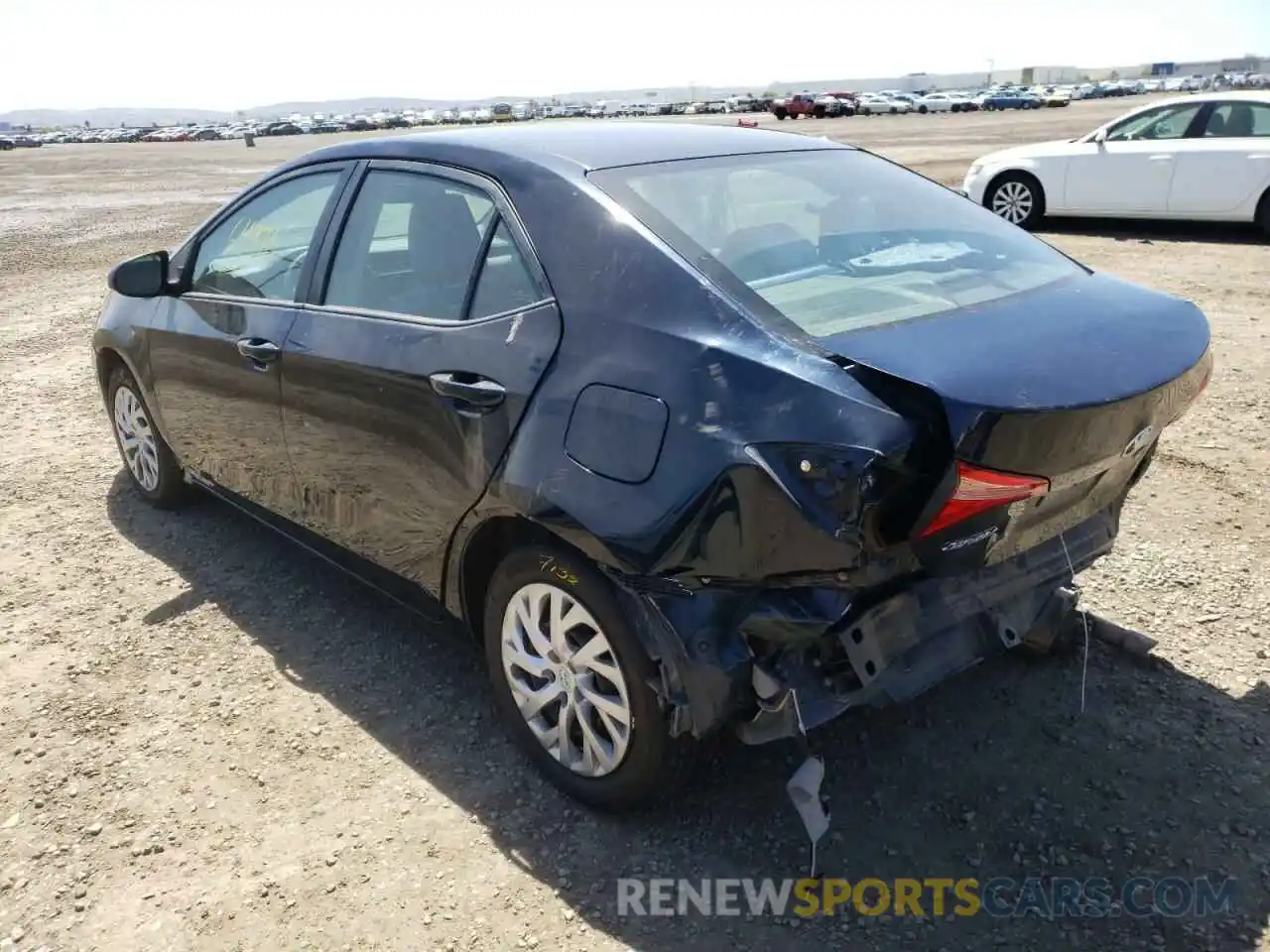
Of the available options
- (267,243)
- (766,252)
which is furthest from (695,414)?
(267,243)

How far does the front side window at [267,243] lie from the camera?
361cm

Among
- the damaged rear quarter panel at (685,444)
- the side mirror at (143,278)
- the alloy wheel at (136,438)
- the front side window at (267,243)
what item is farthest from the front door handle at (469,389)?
the alloy wheel at (136,438)

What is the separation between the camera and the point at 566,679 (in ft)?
8.91

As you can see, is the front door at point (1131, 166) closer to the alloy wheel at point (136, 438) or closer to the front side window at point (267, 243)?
the front side window at point (267, 243)

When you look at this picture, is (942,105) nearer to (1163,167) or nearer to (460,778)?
(1163,167)

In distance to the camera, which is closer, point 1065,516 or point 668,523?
point 668,523

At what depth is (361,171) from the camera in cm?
342

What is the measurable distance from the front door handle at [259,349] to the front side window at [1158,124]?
1097cm

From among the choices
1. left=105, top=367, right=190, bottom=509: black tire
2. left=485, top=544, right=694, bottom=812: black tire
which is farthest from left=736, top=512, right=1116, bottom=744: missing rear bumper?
left=105, top=367, right=190, bottom=509: black tire

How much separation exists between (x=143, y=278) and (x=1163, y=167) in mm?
10749

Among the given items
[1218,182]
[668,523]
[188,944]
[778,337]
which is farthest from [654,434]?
[1218,182]

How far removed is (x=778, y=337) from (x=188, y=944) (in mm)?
1992

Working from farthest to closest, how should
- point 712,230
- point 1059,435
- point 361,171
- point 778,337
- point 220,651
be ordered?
point 220,651, point 361,171, point 712,230, point 778,337, point 1059,435

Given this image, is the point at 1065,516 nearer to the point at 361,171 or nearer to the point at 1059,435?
the point at 1059,435
